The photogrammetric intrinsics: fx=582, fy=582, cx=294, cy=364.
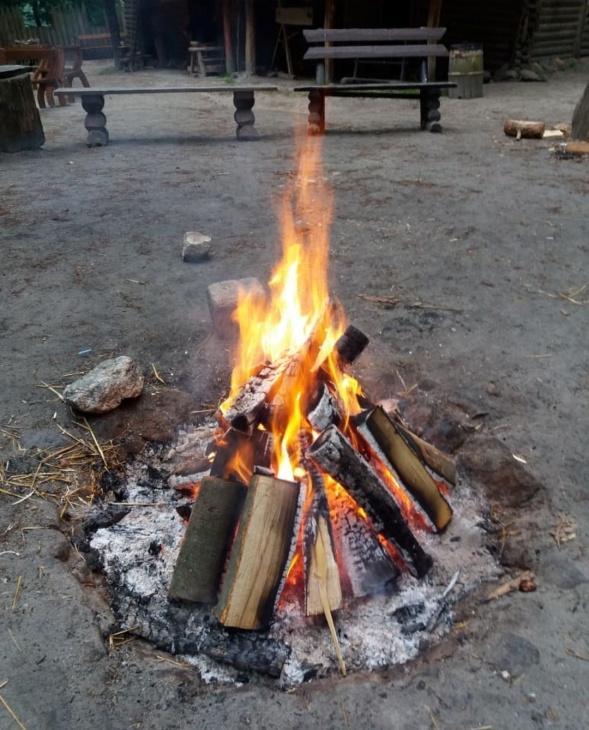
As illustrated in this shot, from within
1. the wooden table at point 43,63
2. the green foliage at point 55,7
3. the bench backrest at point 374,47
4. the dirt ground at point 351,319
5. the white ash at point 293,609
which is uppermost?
the green foliage at point 55,7

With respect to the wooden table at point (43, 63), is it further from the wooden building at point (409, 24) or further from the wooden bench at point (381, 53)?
the wooden bench at point (381, 53)

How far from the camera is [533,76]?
1521 centimetres

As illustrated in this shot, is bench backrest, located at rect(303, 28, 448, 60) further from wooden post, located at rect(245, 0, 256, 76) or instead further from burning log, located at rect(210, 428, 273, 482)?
burning log, located at rect(210, 428, 273, 482)

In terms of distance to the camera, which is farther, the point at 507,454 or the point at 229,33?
the point at 229,33

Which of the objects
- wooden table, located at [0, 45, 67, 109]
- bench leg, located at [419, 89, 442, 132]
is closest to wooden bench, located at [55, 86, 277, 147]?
bench leg, located at [419, 89, 442, 132]

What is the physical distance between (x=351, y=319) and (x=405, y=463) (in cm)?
169

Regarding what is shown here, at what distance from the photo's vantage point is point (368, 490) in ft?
7.38

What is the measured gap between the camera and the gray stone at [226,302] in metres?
3.66

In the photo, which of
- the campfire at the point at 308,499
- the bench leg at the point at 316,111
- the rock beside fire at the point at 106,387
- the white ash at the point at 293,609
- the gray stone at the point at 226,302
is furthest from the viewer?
the bench leg at the point at 316,111

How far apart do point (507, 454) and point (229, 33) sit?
18.2 meters

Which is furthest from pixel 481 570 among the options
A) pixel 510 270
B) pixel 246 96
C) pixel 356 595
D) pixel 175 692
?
pixel 246 96

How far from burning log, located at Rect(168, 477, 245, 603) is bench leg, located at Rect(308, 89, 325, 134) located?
8785 mm

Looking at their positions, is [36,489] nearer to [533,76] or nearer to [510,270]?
[510,270]

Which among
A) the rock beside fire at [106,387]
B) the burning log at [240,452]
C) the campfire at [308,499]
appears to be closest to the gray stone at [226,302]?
the rock beside fire at [106,387]
